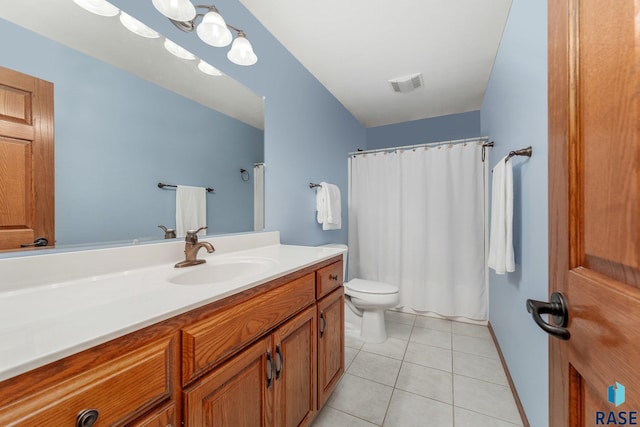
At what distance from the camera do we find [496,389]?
1.42 metres

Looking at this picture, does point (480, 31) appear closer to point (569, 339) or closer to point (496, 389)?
point (569, 339)

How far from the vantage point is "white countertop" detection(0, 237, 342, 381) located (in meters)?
0.40

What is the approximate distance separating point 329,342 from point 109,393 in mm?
957

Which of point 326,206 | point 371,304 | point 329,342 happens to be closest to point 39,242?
point 329,342

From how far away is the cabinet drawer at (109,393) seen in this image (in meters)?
0.37

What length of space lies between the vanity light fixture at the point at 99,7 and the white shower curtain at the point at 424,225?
223 centimetres

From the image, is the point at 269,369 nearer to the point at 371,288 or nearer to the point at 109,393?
the point at 109,393

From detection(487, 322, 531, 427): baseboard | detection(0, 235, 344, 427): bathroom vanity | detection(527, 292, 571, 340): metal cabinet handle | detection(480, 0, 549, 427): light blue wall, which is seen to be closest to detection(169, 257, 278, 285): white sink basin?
detection(0, 235, 344, 427): bathroom vanity

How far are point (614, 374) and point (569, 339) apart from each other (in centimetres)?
11

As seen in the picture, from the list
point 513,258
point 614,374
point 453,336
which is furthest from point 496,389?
point 614,374

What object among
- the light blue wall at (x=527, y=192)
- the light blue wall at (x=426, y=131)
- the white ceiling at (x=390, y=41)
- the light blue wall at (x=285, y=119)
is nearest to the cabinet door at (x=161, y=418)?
the light blue wall at (x=285, y=119)

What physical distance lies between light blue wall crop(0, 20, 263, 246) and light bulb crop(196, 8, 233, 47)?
30 cm

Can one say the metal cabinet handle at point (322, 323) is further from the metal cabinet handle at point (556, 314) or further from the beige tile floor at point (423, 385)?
the metal cabinet handle at point (556, 314)

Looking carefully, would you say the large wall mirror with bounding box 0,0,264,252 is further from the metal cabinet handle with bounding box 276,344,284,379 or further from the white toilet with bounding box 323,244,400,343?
the white toilet with bounding box 323,244,400,343
